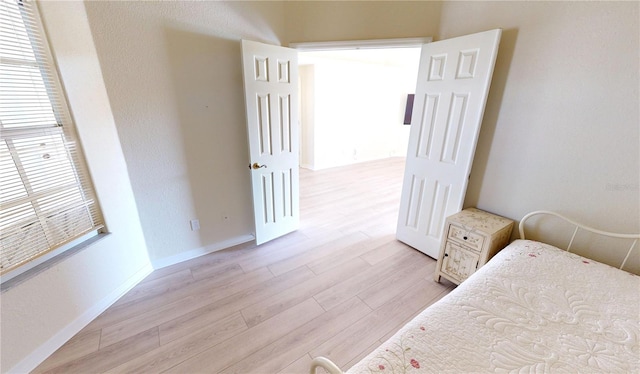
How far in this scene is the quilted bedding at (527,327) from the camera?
2.98 feet

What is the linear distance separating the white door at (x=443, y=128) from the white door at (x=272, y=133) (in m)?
1.21

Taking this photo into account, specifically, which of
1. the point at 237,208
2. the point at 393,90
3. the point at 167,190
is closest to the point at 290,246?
the point at 237,208

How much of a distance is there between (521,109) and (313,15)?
75.1 inches

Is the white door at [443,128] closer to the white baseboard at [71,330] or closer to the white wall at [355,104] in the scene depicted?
the white baseboard at [71,330]

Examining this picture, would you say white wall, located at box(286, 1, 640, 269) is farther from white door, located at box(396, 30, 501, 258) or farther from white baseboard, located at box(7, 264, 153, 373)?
white baseboard, located at box(7, 264, 153, 373)

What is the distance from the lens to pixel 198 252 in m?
2.45

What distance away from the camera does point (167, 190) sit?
7.04ft

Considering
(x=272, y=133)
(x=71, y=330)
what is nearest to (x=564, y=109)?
(x=272, y=133)

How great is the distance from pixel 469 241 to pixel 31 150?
285 cm

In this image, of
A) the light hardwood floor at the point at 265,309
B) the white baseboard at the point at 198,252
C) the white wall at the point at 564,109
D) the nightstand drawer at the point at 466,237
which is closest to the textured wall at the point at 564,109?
the white wall at the point at 564,109

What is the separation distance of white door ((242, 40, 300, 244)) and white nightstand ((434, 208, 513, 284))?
1604mm

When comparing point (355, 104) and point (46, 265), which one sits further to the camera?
point (355, 104)

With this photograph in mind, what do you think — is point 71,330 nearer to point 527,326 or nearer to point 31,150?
point 31,150

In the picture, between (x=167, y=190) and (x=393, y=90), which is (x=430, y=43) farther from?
(x=393, y=90)
